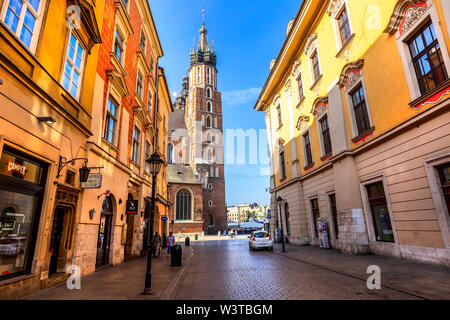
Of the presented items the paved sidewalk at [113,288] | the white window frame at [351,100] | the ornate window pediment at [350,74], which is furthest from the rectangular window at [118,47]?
the white window frame at [351,100]

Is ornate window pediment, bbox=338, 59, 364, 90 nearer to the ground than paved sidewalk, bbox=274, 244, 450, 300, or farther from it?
farther from it

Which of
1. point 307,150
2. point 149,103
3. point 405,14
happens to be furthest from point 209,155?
point 405,14

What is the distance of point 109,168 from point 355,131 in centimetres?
1290

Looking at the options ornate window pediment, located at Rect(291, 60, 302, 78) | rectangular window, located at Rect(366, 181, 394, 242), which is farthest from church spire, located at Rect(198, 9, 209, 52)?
rectangular window, located at Rect(366, 181, 394, 242)

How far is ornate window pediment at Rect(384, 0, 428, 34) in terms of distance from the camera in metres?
9.43

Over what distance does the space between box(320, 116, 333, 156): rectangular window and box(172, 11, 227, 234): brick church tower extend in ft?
137

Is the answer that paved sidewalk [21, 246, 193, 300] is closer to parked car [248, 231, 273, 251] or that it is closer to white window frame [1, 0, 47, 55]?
white window frame [1, 0, 47, 55]

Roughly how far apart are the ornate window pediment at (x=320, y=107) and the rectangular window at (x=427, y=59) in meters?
6.47

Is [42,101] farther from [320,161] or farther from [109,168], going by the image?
[320,161]

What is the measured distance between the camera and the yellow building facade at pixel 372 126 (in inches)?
347

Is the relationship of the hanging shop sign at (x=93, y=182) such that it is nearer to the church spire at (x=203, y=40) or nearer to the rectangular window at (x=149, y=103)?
the rectangular window at (x=149, y=103)

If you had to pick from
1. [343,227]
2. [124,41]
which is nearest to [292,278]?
[343,227]

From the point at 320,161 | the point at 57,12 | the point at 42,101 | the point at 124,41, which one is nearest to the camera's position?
the point at 42,101

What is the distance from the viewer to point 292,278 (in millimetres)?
7844
